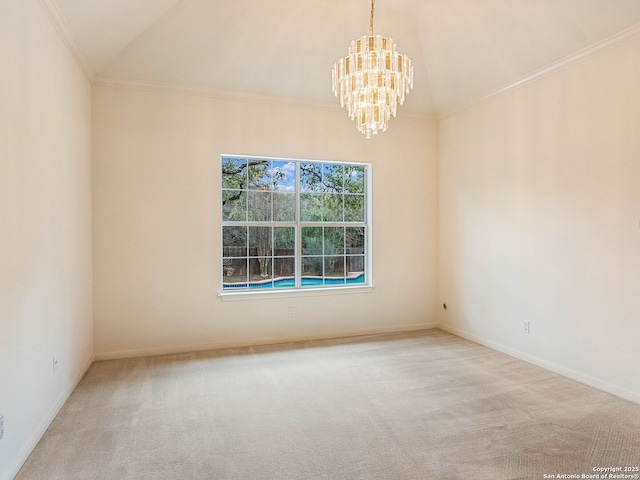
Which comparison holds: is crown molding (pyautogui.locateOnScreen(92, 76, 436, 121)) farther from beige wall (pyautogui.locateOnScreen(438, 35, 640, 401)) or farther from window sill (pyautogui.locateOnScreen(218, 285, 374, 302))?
window sill (pyautogui.locateOnScreen(218, 285, 374, 302))

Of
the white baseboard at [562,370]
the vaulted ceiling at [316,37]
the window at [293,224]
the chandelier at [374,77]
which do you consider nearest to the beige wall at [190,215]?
the window at [293,224]

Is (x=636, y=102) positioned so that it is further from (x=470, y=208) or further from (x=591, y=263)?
(x=470, y=208)

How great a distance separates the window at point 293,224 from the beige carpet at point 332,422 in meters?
1.10

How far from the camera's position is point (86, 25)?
113 inches

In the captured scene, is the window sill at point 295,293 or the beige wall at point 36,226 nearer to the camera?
the beige wall at point 36,226

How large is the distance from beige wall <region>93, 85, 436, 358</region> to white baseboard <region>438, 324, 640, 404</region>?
3.56 feet

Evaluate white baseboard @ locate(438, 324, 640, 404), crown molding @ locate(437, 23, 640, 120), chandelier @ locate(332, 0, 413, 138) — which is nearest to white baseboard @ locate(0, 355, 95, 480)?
chandelier @ locate(332, 0, 413, 138)

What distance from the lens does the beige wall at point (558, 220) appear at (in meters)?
2.95

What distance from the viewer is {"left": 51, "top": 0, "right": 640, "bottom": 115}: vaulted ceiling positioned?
3031mm

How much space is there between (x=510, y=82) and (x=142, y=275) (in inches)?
165

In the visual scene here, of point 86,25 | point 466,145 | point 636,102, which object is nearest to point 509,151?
point 466,145

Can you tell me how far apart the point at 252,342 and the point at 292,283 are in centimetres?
81

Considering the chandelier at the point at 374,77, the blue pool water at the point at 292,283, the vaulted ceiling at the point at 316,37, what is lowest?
the blue pool water at the point at 292,283

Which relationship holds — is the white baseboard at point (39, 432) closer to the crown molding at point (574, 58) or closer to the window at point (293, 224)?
the window at point (293, 224)
